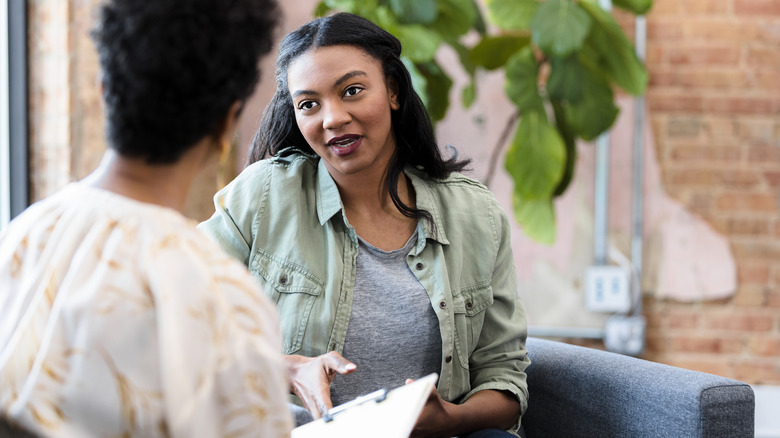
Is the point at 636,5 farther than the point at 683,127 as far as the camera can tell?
No

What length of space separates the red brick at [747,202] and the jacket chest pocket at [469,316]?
4.91 ft

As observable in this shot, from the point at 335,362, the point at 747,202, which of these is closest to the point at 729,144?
the point at 747,202

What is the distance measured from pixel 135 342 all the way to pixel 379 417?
43 centimetres

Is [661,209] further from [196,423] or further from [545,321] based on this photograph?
[196,423]

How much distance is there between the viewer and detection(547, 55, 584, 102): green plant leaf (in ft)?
7.32

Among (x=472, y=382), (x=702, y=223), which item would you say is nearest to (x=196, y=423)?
(x=472, y=382)

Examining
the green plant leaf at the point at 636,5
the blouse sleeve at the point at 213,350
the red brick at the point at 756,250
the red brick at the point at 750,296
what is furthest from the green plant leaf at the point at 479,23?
the blouse sleeve at the point at 213,350

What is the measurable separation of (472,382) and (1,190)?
4.66ft

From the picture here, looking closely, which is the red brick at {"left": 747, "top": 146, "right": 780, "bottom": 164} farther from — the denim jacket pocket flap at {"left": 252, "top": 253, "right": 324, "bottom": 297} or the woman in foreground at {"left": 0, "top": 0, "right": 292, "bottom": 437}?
the woman in foreground at {"left": 0, "top": 0, "right": 292, "bottom": 437}

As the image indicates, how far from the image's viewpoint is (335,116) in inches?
48.9

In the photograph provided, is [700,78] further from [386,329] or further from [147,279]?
[147,279]

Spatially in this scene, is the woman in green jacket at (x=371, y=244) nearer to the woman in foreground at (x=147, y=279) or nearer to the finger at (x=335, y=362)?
the finger at (x=335, y=362)

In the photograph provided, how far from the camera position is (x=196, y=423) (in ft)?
1.82

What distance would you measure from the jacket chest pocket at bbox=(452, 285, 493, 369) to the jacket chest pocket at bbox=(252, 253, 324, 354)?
25 centimetres
